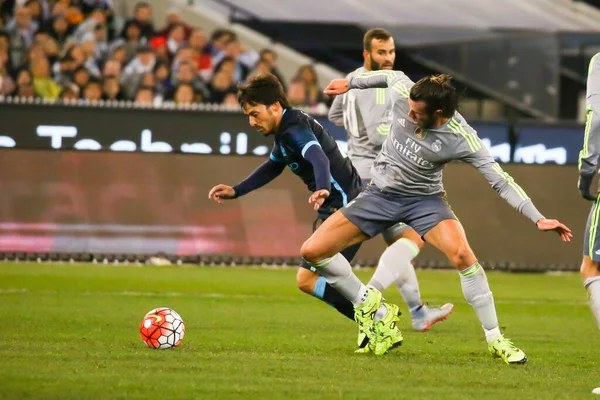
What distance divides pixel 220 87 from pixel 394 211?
1076 cm

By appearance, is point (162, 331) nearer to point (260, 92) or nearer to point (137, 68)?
point (260, 92)

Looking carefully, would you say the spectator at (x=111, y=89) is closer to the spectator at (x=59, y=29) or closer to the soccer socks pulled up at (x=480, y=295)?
the spectator at (x=59, y=29)

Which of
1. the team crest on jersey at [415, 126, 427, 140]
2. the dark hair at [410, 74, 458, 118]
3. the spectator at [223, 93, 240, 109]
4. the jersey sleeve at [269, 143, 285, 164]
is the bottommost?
the spectator at [223, 93, 240, 109]

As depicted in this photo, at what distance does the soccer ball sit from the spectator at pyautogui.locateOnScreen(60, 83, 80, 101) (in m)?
9.74

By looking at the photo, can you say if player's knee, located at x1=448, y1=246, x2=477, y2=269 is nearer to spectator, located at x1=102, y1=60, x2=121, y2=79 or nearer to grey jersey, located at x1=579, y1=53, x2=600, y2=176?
grey jersey, located at x1=579, y1=53, x2=600, y2=176

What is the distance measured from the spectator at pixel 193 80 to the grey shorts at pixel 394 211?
10.5 meters

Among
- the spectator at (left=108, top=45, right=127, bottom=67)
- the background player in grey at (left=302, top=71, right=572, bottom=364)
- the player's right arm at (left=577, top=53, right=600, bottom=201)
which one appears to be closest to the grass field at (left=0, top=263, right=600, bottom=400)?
the background player in grey at (left=302, top=71, right=572, bottom=364)

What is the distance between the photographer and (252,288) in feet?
45.9

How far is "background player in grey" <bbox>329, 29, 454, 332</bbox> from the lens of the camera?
10094mm

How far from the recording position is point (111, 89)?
59.0 feet

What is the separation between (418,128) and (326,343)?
6.17 ft

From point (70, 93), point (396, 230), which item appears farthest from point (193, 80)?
point (396, 230)

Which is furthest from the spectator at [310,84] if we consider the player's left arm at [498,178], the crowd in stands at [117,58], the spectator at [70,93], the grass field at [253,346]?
the player's left arm at [498,178]

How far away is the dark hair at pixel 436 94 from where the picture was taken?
8.05 meters
